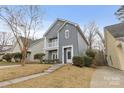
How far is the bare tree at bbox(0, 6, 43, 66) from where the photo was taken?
17.9 metres

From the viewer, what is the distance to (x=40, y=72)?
1352cm

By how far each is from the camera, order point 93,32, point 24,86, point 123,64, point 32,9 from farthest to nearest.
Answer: point 93,32, point 32,9, point 123,64, point 24,86

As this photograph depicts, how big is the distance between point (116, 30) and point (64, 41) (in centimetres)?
608

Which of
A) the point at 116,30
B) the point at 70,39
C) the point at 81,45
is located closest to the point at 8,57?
the point at 70,39

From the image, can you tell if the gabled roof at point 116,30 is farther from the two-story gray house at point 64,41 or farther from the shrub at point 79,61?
the shrub at point 79,61

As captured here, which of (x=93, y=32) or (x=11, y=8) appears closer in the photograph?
(x=11, y=8)

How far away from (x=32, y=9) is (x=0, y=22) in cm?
339

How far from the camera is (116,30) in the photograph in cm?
1975

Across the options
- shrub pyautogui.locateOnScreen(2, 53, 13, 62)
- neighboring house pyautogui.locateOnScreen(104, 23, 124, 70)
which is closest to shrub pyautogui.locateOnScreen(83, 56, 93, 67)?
neighboring house pyautogui.locateOnScreen(104, 23, 124, 70)
